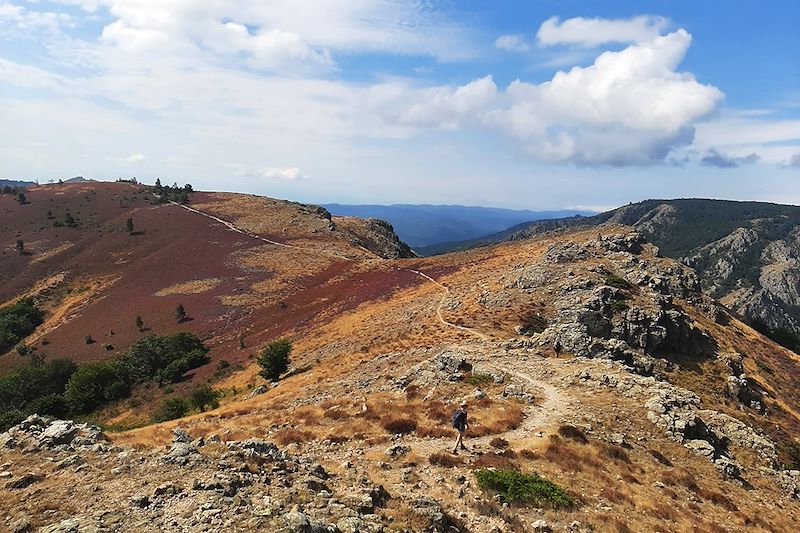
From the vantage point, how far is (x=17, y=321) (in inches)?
3036

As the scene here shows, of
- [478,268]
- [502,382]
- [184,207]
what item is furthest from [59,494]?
[184,207]

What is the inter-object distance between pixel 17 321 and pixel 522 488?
290 ft

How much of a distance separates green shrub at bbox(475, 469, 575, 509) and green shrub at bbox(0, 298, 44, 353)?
84135 millimetres

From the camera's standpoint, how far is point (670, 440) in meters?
23.3

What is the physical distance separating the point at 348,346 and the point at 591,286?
74.8 feet

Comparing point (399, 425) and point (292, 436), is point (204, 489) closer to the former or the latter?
point (292, 436)

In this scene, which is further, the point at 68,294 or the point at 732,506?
the point at 68,294

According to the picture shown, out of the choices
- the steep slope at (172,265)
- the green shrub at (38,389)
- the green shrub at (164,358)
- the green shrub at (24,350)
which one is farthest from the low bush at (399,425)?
the green shrub at (24,350)

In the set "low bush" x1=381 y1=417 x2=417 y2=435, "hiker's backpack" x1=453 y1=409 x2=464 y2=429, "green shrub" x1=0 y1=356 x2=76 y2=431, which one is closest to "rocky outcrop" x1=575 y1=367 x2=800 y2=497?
"hiker's backpack" x1=453 y1=409 x2=464 y2=429

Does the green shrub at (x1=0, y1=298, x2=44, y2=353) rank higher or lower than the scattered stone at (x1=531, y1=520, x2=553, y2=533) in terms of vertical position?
lower

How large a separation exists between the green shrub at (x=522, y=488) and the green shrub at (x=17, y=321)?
8414 cm

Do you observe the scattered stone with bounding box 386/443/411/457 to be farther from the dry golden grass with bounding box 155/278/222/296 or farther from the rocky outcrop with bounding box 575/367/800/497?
the dry golden grass with bounding box 155/278/222/296

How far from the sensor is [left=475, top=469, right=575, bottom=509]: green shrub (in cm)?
1625

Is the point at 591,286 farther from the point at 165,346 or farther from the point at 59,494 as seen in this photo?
the point at 165,346
